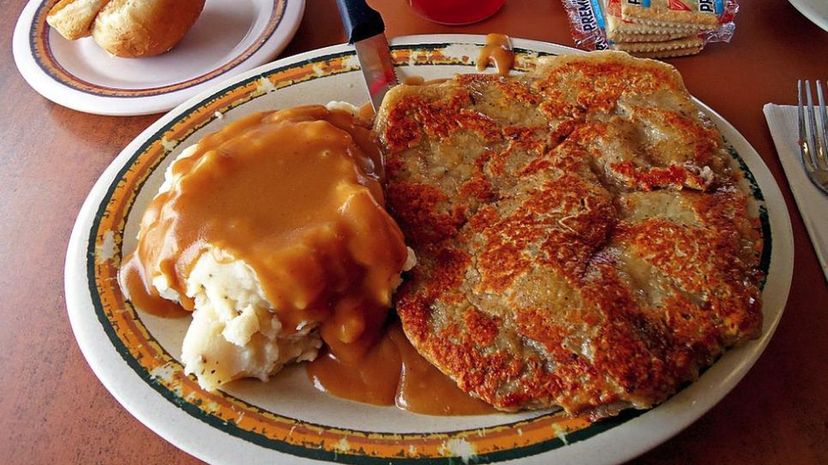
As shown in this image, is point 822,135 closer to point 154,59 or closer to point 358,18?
point 358,18

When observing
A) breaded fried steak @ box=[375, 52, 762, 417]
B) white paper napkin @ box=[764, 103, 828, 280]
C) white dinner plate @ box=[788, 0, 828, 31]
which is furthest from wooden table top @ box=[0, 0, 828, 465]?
breaded fried steak @ box=[375, 52, 762, 417]

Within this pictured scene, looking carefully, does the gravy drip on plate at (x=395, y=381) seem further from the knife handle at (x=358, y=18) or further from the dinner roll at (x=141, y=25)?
the dinner roll at (x=141, y=25)

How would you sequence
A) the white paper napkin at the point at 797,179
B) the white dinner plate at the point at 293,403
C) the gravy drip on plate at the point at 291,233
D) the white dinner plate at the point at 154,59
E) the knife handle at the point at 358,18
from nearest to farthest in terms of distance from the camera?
the white dinner plate at the point at 293,403, the gravy drip on plate at the point at 291,233, the white paper napkin at the point at 797,179, the knife handle at the point at 358,18, the white dinner plate at the point at 154,59

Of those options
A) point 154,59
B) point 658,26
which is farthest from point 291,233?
point 658,26

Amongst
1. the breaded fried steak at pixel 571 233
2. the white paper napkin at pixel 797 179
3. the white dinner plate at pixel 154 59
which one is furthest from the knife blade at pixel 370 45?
the white paper napkin at pixel 797 179

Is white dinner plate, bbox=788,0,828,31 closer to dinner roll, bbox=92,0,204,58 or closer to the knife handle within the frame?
the knife handle

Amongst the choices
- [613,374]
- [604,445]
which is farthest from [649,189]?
[604,445]
